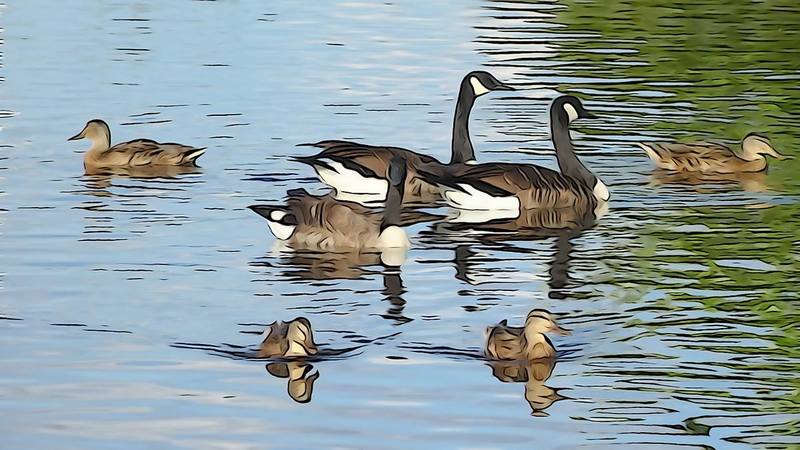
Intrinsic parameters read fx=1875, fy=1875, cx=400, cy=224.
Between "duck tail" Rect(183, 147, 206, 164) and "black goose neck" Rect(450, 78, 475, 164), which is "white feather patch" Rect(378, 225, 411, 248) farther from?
"duck tail" Rect(183, 147, 206, 164)

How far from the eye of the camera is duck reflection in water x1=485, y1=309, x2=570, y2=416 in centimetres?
1210

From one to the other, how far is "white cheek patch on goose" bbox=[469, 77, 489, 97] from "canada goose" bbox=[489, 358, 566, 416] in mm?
8794

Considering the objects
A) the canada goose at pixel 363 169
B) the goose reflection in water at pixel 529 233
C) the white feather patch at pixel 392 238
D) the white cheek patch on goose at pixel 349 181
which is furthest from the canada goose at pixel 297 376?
the white cheek patch on goose at pixel 349 181

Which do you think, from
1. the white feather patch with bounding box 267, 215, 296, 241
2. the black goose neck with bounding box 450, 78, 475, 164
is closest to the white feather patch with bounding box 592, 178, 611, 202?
the black goose neck with bounding box 450, 78, 475, 164

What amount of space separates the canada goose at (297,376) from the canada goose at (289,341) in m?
0.08

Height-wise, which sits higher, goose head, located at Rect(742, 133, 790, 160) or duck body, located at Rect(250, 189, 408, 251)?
duck body, located at Rect(250, 189, 408, 251)

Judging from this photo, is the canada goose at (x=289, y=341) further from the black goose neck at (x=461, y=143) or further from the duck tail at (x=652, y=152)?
the duck tail at (x=652, y=152)

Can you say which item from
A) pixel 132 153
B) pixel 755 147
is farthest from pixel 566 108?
pixel 132 153

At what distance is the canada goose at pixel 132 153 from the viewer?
2042 centimetres

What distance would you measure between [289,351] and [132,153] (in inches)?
352

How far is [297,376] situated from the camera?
38.9 feet

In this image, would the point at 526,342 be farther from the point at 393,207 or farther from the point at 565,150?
the point at 565,150

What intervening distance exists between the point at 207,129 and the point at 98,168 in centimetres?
297

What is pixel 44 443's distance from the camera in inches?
410
